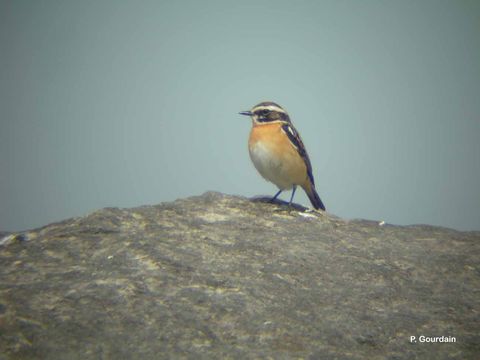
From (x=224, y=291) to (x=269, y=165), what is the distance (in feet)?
15.5

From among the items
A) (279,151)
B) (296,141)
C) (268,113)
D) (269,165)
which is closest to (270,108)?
(268,113)

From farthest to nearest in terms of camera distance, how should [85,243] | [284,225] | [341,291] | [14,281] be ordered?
[284,225], [85,243], [341,291], [14,281]

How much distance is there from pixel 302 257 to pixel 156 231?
194 centimetres

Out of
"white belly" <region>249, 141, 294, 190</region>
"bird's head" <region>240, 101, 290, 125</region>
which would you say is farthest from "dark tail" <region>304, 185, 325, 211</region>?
"bird's head" <region>240, 101, 290, 125</region>

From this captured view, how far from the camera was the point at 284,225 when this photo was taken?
19.6ft

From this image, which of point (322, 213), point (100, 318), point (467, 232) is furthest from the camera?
point (322, 213)

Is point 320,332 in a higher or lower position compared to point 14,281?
lower

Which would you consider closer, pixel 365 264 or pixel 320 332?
pixel 320 332

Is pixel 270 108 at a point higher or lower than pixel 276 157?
higher

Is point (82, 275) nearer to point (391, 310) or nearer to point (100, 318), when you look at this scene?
point (100, 318)

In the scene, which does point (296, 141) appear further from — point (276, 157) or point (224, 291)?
point (224, 291)

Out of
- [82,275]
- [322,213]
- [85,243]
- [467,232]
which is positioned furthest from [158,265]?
[467,232]

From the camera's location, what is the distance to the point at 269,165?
8180mm

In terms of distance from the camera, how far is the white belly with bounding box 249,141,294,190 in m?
8.12
